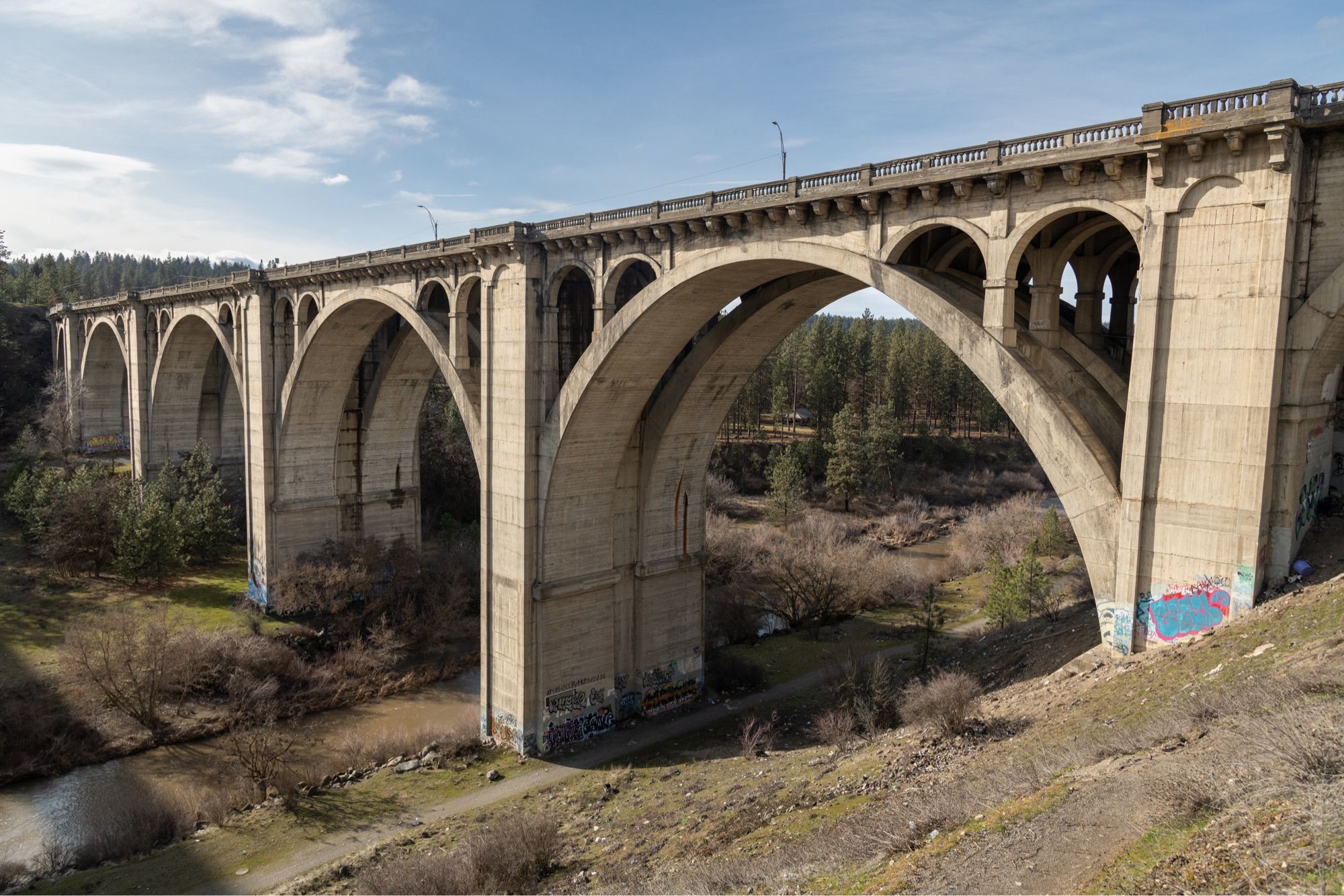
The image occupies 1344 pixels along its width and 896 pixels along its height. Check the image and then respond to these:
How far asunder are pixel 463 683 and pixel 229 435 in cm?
2791

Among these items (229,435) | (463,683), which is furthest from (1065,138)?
(229,435)

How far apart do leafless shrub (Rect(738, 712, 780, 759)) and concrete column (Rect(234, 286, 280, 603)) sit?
75.9 feet

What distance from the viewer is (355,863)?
63.2ft

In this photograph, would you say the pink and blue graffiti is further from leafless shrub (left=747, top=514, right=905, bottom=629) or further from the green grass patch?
leafless shrub (left=747, top=514, right=905, bottom=629)

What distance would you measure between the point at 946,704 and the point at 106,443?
64.8 meters

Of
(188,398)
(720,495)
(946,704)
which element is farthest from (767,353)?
(188,398)

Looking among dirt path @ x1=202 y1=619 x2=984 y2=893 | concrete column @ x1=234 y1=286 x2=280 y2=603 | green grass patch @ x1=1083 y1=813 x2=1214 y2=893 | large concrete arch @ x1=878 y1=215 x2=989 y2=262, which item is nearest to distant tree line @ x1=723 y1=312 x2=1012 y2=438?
concrete column @ x1=234 y1=286 x2=280 y2=603

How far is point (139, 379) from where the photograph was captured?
4953 cm

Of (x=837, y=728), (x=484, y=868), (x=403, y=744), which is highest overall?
(x=837, y=728)

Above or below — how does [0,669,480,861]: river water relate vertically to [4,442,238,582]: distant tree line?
below

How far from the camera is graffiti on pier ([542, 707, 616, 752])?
24.9 metres

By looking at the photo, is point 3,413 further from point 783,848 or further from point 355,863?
point 783,848

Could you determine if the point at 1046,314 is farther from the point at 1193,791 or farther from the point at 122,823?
the point at 122,823

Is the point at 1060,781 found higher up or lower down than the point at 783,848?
higher up
